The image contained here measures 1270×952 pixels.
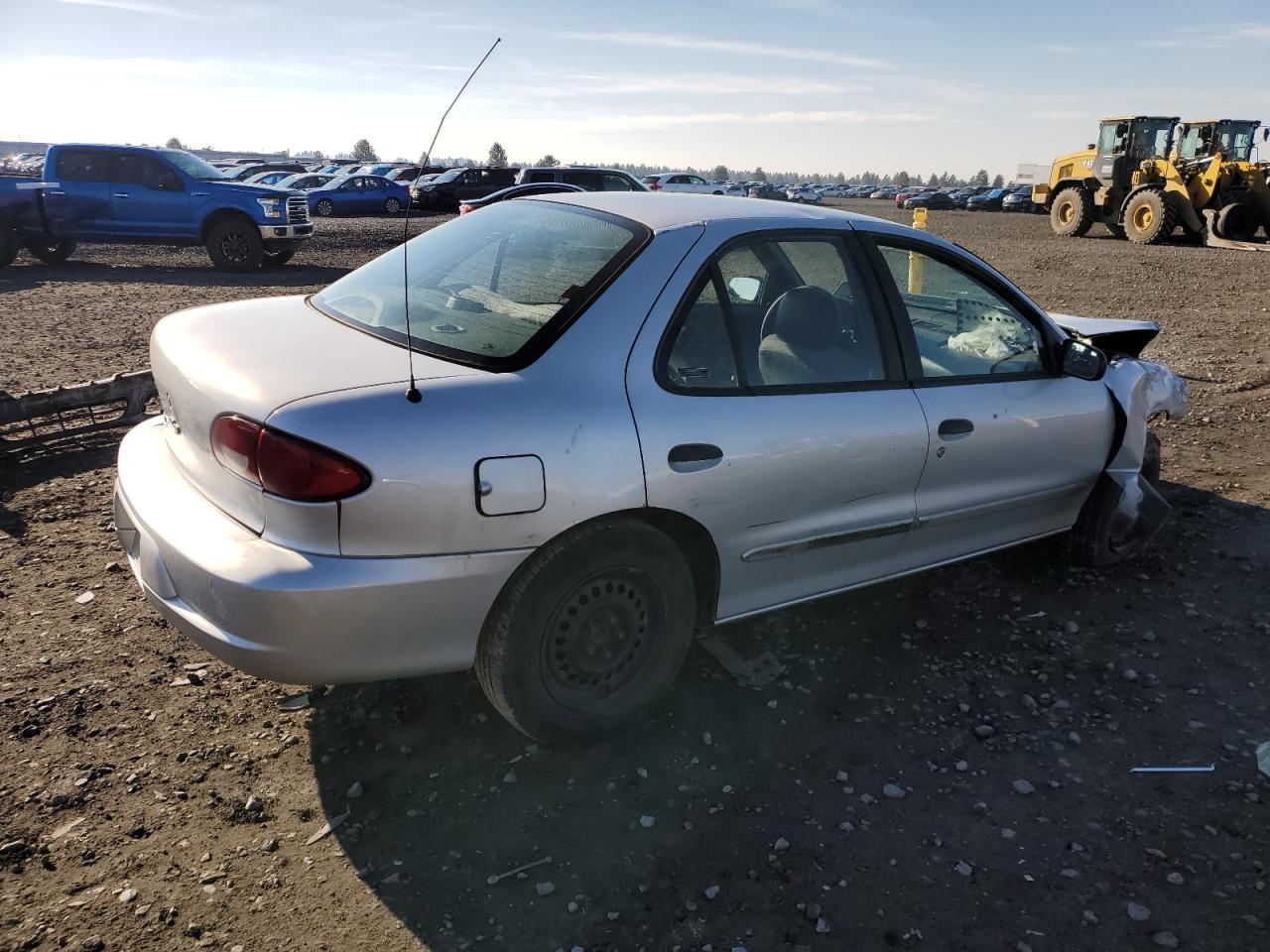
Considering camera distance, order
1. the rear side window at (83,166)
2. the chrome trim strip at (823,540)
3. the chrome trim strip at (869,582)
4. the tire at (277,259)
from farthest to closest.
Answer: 1. the tire at (277,259)
2. the rear side window at (83,166)
3. the chrome trim strip at (869,582)
4. the chrome trim strip at (823,540)

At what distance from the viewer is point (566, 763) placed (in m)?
2.93

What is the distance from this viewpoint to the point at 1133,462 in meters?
4.23

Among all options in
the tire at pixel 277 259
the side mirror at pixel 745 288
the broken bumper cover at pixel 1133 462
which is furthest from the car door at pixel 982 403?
the tire at pixel 277 259

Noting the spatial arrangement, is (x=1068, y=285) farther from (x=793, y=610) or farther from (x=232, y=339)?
(x=232, y=339)

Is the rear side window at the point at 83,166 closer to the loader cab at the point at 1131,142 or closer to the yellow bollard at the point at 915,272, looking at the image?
the yellow bollard at the point at 915,272

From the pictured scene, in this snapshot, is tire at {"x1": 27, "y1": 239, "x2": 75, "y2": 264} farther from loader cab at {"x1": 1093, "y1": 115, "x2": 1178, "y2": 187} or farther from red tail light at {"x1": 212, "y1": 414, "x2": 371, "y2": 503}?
loader cab at {"x1": 1093, "y1": 115, "x2": 1178, "y2": 187}

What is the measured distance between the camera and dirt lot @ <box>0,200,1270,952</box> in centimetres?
234

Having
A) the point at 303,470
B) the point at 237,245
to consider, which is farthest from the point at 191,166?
the point at 303,470

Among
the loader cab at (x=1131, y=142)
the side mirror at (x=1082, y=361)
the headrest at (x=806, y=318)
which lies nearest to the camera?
the headrest at (x=806, y=318)

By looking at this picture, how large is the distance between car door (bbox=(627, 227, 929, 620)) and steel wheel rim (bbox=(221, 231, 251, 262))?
13.5 metres

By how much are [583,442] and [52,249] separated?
16942mm

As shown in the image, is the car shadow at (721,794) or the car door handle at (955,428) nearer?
the car shadow at (721,794)

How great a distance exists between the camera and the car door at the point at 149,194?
581 inches

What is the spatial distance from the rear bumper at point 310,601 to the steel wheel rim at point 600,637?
0.28m
